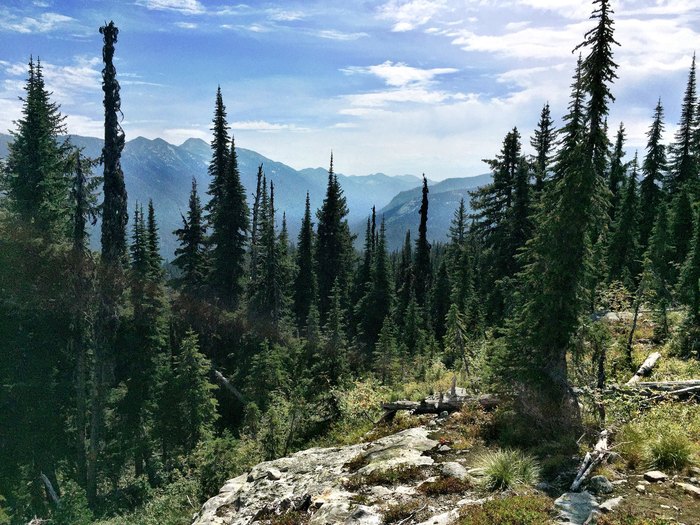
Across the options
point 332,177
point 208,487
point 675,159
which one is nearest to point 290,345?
point 208,487

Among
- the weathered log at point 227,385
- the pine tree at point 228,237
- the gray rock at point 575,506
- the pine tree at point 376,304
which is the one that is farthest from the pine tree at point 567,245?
the pine tree at point 376,304

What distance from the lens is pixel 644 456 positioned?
837 centimetres

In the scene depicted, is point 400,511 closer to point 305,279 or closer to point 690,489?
point 690,489

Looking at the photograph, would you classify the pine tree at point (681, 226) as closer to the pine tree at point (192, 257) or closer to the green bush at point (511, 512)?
the green bush at point (511, 512)

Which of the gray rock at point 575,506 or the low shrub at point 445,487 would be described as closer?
the gray rock at point 575,506

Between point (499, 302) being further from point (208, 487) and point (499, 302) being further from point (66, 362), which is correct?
point (66, 362)

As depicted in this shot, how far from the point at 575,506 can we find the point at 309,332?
35.2 metres

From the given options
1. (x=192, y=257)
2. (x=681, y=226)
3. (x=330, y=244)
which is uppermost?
(x=681, y=226)

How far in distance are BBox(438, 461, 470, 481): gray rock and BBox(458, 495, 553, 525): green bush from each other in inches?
55.4

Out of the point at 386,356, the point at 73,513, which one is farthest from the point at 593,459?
the point at 386,356

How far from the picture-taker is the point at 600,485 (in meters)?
7.70

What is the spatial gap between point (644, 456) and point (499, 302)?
53.9ft

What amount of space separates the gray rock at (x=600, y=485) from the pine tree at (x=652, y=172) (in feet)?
162

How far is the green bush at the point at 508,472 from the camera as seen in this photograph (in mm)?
8242
